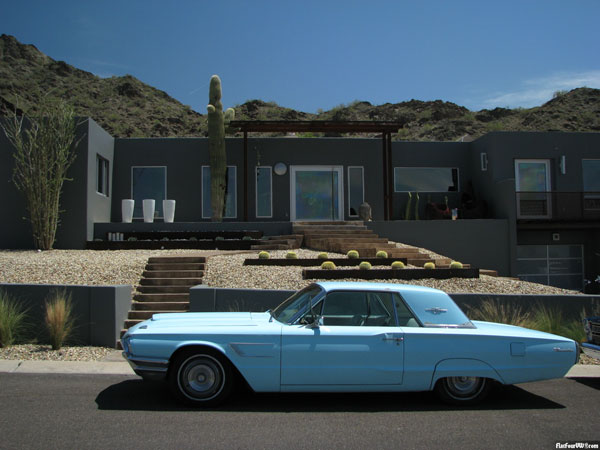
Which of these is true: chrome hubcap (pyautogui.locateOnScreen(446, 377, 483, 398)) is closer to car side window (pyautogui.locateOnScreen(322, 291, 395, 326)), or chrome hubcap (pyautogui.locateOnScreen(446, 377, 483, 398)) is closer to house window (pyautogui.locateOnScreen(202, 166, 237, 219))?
car side window (pyautogui.locateOnScreen(322, 291, 395, 326))

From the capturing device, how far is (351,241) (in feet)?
51.0

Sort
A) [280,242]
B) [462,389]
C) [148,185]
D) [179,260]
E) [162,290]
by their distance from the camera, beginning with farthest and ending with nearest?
[148,185]
[280,242]
[179,260]
[162,290]
[462,389]

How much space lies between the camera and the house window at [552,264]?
19266 millimetres

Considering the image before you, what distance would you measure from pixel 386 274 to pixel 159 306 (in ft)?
14.1

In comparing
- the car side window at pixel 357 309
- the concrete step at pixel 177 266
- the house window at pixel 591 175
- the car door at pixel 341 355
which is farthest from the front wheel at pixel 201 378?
the house window at pixel 591 175

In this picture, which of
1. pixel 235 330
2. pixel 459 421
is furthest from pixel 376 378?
pixel 235 330

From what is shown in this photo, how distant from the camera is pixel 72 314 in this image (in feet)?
29.1

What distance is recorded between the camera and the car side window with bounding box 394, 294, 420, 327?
19.4 feet

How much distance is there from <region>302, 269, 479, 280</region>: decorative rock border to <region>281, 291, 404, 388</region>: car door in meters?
5.04

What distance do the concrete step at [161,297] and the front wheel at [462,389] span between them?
572 centimetres

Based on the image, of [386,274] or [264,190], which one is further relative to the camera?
[264,190]

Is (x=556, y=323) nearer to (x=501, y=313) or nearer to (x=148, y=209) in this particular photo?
(x=501, y=313)

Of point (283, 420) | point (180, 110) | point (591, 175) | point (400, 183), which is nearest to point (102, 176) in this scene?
point (400, 183)

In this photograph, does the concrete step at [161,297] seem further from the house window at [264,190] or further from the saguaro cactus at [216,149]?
the house window at [264,190]
